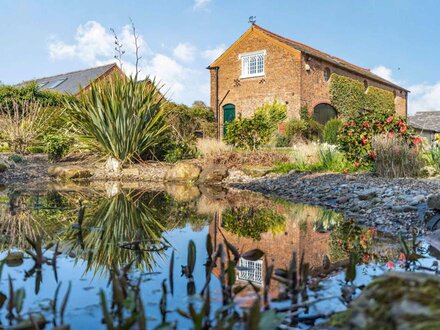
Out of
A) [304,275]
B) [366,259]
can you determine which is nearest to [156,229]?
[366,259]

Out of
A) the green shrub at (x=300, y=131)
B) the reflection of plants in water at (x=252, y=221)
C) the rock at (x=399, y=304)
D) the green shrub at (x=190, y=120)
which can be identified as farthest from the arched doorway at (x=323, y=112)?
the rock at (x=399, y=304)

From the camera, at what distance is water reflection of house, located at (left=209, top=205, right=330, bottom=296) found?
2.66 metres

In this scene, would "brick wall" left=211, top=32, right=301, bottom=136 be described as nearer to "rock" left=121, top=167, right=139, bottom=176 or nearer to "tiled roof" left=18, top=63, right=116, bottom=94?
"tiled roof" left=18, top=63, right=116, bottom=94

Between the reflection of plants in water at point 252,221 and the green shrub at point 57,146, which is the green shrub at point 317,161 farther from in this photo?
the green shrub at point 57,146

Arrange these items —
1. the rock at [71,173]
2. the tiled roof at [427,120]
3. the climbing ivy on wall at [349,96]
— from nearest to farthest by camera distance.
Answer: the rock at [71,173], the climbing ivy on wall at [349,96], the tiled roof at [427,120]

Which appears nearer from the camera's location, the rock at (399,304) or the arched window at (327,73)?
the rock at (399,304)

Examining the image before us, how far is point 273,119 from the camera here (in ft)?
70.1

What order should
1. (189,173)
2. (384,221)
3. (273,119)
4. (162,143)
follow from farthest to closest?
(273,119)
(162,143)
(189,173)
(384,221)

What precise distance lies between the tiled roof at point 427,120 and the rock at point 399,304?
3547cm

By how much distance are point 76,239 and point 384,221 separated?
3.26 m

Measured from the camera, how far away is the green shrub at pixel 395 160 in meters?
8.33

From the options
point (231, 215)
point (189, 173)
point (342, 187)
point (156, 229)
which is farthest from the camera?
point (189, 173)

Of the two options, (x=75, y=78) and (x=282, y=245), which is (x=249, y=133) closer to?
(x=282, y=245)

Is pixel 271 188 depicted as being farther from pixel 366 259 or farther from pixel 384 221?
pixel 366 259
